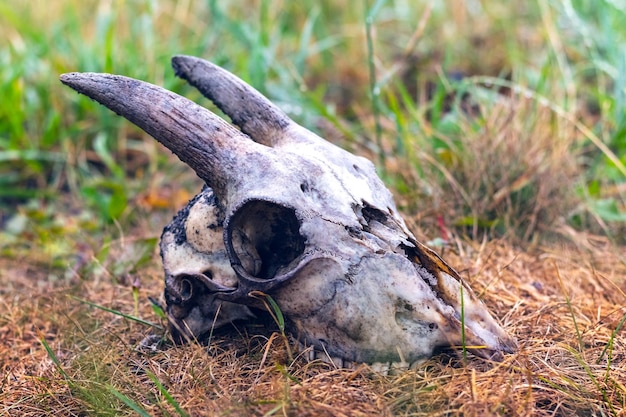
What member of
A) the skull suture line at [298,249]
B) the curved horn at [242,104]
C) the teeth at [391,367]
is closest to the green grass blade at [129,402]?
the skull suture line at [298,249]

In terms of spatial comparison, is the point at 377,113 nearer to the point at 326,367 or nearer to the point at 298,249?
the point at 298,249

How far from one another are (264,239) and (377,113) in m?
1.48

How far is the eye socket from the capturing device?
1.66 meters

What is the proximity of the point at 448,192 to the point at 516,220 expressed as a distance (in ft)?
0.94

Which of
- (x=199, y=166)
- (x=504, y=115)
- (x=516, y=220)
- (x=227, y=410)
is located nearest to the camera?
(x=227, y=410)

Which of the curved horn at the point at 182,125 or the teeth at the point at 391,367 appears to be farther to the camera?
the curved horn at the point at 182,125

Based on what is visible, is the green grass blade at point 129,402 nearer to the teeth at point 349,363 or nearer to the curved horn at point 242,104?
the teeth at point 349,363

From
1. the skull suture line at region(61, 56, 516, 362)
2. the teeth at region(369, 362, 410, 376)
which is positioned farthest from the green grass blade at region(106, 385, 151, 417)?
the teeth at region(369, 362, 410, 376)

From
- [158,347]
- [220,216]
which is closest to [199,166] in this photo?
[220,216]

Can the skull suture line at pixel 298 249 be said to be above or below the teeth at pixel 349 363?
above

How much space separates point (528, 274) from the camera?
2.30 m

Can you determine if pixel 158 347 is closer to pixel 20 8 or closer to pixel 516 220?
pixel 516 220

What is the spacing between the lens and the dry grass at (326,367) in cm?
Answer: 151

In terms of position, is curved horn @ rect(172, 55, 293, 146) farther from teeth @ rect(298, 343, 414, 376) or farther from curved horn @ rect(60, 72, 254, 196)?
teeth @ rect(298, 343, 414, 376)
